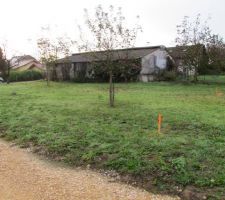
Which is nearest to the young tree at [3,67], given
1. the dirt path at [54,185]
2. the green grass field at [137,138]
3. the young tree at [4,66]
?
the young tree at [4,66]

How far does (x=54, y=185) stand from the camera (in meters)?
6.43

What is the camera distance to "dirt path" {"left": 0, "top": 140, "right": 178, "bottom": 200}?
5945mm

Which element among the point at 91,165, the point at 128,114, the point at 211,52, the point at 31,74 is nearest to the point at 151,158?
the point at 91,165

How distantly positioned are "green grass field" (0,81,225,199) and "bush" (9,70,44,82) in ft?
112

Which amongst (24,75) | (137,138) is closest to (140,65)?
(24,75)

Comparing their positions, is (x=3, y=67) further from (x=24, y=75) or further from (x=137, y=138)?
(x=137, y=138)

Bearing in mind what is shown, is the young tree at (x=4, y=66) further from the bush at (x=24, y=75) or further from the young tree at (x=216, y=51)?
the young tree at (x=216, y=51)

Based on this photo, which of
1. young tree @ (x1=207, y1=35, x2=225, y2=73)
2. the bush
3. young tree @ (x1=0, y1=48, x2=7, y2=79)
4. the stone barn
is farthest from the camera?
the bush

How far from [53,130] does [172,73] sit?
2656 cm

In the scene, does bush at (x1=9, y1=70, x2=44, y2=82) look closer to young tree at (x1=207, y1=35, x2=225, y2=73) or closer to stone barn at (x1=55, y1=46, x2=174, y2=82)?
stone barn at (x1=55, y1=46, x2=174, y2=82)

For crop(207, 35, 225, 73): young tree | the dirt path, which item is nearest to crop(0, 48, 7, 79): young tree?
crop(207, 35, 225, 73): young tree

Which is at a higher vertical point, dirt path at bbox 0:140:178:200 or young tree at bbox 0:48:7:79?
young tree at bbox 0:48:7:79

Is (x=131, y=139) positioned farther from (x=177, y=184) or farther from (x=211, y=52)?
(x=211, y=52)

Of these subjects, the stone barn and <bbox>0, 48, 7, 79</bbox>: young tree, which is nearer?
the stone barn
